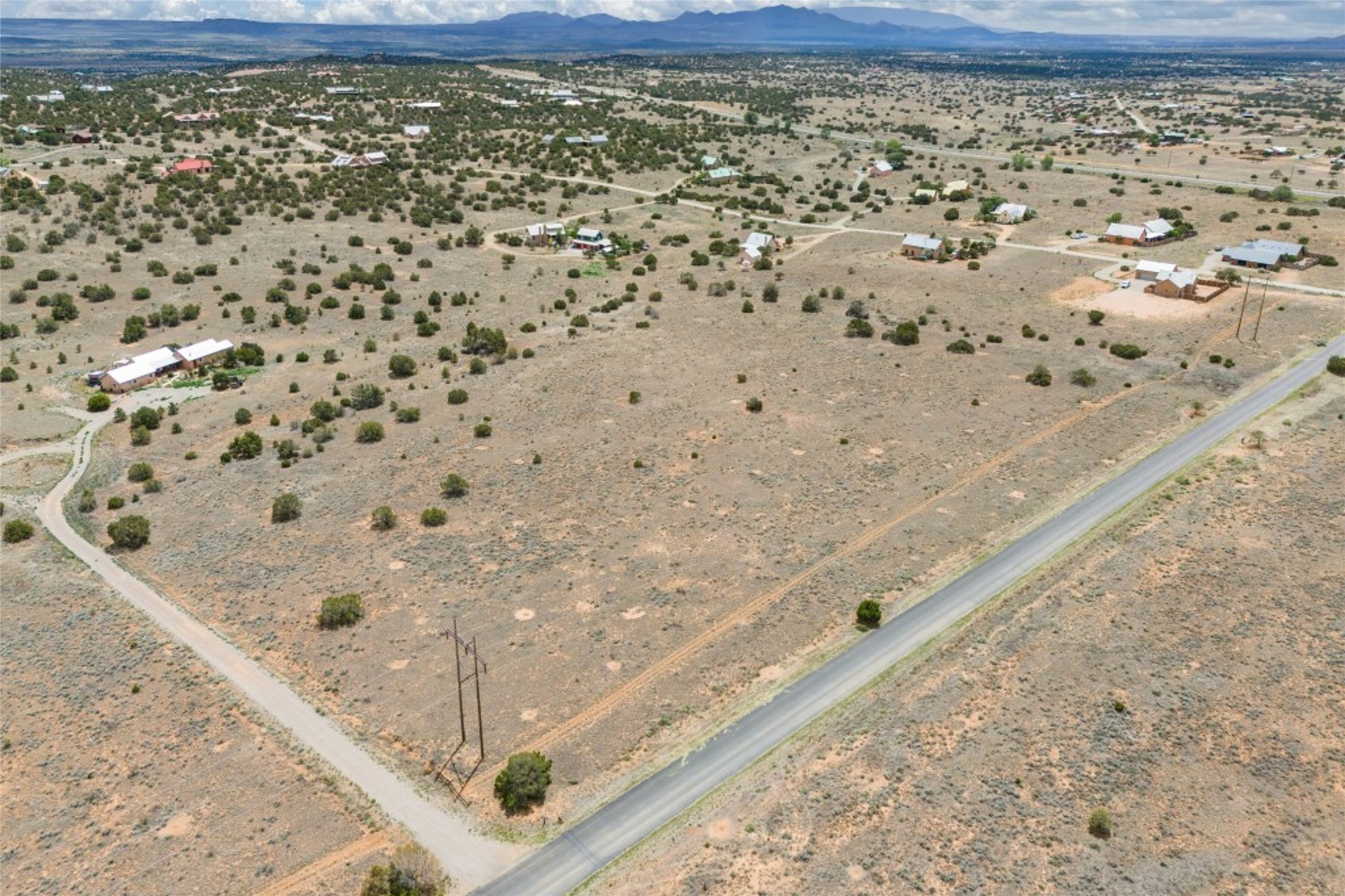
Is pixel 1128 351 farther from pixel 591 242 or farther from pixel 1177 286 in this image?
pixel 591 242

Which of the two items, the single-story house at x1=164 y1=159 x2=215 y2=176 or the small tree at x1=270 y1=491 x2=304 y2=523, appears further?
the single-story house at x1=164 y1=159 x2=215 y2=176

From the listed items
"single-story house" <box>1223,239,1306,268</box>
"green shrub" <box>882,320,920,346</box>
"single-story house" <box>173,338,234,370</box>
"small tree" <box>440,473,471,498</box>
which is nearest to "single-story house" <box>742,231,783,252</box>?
"green shrub" <box>882,320,920,346</box>

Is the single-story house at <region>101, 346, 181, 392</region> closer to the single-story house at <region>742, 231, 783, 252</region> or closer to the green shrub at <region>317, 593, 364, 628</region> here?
the green shrub at <region>317, 593, 364, 628</region>

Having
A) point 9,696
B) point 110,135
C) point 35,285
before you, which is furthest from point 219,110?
point 9,696

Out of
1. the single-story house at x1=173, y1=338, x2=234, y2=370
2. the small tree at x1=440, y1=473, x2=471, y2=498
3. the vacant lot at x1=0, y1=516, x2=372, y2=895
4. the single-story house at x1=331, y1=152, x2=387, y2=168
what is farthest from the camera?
the single-story house at x1=331, y1=152, x2=387, y2=168

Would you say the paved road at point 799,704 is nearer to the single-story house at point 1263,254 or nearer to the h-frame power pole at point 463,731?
the h-frame power pole at point 463,731

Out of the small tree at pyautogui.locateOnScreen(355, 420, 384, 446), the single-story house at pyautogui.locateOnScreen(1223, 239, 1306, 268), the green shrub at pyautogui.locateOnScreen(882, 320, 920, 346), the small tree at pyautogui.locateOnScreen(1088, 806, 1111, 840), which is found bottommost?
the small tree at pyautogui.locateOnScreen(1088, 806, 1111, 840)
